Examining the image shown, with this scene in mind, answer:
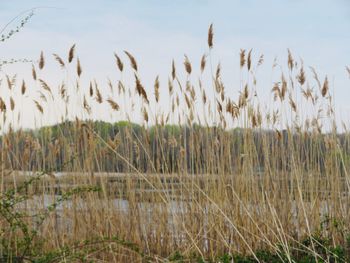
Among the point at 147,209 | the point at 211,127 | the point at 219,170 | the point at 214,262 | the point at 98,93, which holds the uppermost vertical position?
the point at 98,93

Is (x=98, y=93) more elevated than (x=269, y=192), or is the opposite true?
(x=98, y=93)

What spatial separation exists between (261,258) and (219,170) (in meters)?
0.75

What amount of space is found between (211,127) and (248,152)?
32 cm

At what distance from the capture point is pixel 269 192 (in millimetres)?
4094

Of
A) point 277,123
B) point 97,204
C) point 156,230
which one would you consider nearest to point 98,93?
point 97,204

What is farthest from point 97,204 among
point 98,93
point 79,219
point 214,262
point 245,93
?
point 245,93

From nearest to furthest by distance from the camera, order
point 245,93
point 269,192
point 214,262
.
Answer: point 214,262 → point 245,93 → point 269,192

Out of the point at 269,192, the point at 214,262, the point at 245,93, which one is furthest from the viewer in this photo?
the point at 269,192

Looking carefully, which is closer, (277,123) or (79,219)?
(79,219)

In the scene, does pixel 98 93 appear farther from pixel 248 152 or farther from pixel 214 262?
pixel 214 262

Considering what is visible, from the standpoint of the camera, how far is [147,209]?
403cm

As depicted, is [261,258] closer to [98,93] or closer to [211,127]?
[211,127]

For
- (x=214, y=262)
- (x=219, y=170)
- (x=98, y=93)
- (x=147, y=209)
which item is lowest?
(x=214, y=262)

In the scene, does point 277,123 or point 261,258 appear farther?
point 277,123
